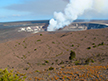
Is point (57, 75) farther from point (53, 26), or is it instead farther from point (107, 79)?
point (53, 26)

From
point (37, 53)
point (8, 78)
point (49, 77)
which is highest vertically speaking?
point (8, 78)

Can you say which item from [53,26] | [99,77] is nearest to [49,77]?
[99,77]

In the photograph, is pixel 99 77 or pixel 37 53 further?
pixel 37 53

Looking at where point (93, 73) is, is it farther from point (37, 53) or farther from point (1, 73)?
point (37, 53)

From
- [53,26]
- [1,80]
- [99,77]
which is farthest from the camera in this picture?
[53,26]

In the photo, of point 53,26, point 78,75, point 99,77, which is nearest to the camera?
point 99,77

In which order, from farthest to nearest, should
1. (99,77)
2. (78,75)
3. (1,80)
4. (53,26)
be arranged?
(53,26)
(78,75)
(99,77)
(1,80)

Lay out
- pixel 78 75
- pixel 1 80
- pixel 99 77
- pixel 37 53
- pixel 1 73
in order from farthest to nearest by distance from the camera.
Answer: pixel 37 53, pixel 78 75, pixel 99 77, pixel 1 73, pixel 1 80

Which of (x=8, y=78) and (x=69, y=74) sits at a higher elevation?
(x=8, y=78)

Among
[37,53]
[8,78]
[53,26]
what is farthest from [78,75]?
[53,26]
